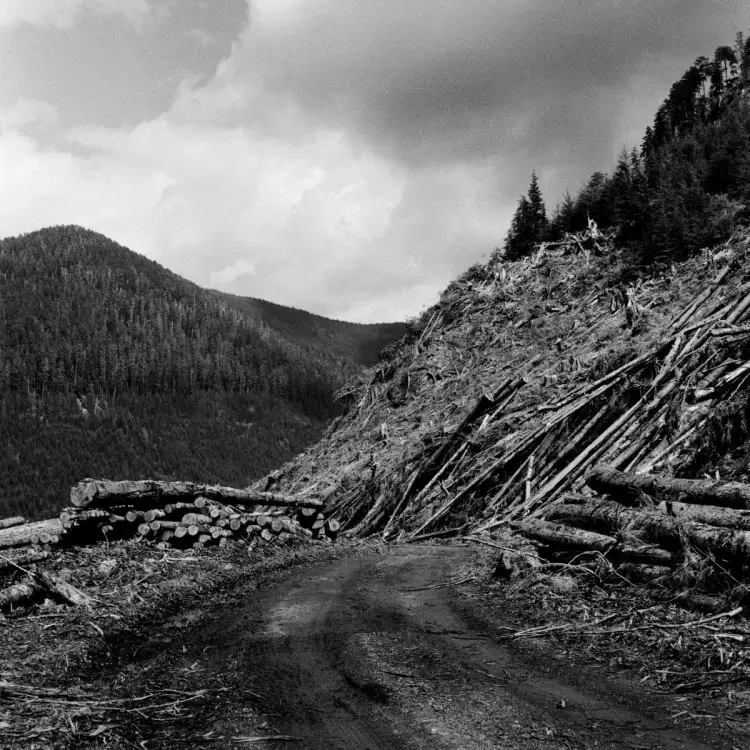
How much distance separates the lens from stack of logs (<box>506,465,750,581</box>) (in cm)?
616

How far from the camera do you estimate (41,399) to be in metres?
143

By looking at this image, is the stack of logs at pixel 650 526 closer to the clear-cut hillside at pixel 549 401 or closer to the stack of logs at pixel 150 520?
the clear-cut hillside at pixel 549 401

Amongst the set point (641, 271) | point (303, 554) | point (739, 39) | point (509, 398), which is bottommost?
point (303, 554)

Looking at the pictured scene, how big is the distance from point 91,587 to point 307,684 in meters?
4.91

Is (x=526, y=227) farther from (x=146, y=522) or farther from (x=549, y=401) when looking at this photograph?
(x=146, y=522)

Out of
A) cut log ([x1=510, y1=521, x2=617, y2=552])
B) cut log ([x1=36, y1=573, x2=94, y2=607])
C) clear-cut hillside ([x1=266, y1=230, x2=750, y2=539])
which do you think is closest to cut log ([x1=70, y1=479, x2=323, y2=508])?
cut log ([x1=36, y1=573, x2=94, y2=607])

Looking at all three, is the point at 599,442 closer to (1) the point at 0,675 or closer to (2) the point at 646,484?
(2) the point at 646,484

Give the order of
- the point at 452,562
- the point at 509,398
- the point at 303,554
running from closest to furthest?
the point at 452,562, the point at 303,554, the point at 509,398

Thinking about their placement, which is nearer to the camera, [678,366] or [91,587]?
[91,587]

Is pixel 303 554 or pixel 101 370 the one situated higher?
pixel 101 370

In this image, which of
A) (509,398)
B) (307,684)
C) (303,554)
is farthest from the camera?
(509,398)

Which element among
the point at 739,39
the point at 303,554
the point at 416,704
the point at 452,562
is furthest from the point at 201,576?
the point at 739,39

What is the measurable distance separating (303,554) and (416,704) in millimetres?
8822

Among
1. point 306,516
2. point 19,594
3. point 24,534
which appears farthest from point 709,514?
point 306,516
